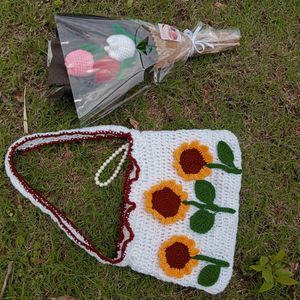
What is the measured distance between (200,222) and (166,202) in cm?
13

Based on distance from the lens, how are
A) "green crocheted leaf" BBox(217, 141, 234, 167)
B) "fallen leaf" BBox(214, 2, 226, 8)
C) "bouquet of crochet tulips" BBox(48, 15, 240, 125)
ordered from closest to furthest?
"bouquet of crochet tulips" BBox(48, 15, 240, 125) < "green crocheted leaf" BBox(217, 141, 234, 167) < "fallen leaf" BBox(214, 2, 226, 8)

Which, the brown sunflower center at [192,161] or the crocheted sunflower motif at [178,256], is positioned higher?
the brown sunflower center at [192,161]

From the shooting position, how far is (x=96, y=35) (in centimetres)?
160

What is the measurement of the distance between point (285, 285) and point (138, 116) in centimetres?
78

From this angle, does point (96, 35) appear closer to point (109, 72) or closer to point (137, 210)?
point (109, 72)

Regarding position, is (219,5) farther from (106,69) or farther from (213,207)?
(213,207)

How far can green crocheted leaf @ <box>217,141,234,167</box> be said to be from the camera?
5.54 ft

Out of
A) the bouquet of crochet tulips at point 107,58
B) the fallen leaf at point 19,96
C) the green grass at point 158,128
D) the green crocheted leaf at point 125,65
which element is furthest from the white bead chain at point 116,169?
the fallen leaf at point 19,96

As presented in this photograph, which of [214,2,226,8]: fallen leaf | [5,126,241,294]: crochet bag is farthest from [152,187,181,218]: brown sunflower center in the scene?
[214,2,226,8]: fallen leaf

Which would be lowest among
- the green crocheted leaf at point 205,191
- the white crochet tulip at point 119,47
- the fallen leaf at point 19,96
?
the green crocheted leaf at point 205,191

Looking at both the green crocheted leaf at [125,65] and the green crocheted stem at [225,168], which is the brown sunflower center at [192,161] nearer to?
the green crocheted stem at [225,168]

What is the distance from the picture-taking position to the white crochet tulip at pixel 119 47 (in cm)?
159

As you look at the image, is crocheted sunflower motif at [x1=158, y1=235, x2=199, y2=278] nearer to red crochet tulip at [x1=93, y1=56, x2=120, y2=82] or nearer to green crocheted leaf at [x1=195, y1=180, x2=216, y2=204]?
green crocheted leaf at [x1=195, y1=180, x2=216, y2=204]

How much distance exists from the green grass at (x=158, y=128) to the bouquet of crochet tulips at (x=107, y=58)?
9 cm
